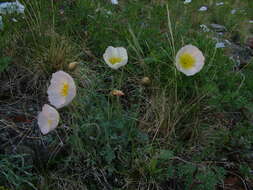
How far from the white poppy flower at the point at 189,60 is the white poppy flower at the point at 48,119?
2.52 ft

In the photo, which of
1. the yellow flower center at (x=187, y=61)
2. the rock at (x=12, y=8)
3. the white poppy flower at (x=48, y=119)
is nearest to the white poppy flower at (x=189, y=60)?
the yellow flower center at (x=187, y=61)

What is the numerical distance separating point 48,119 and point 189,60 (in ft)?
2.93

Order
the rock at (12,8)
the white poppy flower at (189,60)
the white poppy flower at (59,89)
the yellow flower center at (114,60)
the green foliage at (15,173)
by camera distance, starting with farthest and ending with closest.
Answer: the rock at (12,8), the yellow flower center at (114,60), the white poppy flower at (189,60), the white poppy flower at (59,89), the green foliage at (15,173)

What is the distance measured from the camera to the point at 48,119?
4.64 feet

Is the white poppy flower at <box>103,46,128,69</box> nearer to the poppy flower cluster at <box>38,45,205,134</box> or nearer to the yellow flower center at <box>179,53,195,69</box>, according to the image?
the poppy flower cluster at <box>38,45,205,134</box>

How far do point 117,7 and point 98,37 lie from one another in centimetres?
128

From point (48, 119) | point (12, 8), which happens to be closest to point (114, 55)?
point (48, 119)

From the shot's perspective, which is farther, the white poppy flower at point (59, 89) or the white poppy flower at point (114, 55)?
the white poppy flower at point (114, 55)

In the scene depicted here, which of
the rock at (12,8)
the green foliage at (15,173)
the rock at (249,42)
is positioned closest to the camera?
the green foliage at (15,173)

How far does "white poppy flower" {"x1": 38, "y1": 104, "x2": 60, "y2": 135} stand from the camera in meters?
1.39

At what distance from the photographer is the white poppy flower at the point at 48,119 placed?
139 centimetres

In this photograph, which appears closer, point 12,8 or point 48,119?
point 48,119

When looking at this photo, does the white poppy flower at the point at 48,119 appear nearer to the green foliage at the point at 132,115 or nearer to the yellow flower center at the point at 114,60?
the green foliage at the point at 132,115

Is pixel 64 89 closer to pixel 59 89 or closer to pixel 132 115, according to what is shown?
pixel 59 89
